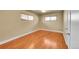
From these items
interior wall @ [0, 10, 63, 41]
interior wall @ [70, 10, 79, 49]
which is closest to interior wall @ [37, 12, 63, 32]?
interior wall @ [0, 10, 63, 41]

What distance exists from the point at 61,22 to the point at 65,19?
5 cm

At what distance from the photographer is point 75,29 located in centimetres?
119

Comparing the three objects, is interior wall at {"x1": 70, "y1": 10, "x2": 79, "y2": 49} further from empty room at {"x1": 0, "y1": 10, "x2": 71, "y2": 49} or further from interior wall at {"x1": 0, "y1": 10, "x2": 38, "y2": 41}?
interior wall at {"x1": 0, "y1": 10, "x2": 38, "y2": 41}

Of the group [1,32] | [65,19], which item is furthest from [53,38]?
[1,32]

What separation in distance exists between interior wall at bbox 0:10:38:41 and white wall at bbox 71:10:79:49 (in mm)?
409

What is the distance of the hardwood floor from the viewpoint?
3.99ft

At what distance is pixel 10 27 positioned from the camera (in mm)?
1242

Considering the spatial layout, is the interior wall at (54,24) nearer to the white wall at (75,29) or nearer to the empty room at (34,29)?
the empty room at (34,29)

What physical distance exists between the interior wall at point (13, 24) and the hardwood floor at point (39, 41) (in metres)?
0.08

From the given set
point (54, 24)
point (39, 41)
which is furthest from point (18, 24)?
point (54, 24)

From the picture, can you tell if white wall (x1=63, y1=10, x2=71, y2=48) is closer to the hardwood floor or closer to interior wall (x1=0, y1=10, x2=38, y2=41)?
the hardwood floor

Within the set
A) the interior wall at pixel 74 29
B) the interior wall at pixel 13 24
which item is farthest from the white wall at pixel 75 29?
the interior wall at pixel 13 24

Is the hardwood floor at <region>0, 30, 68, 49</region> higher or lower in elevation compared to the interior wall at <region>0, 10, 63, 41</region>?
lower
